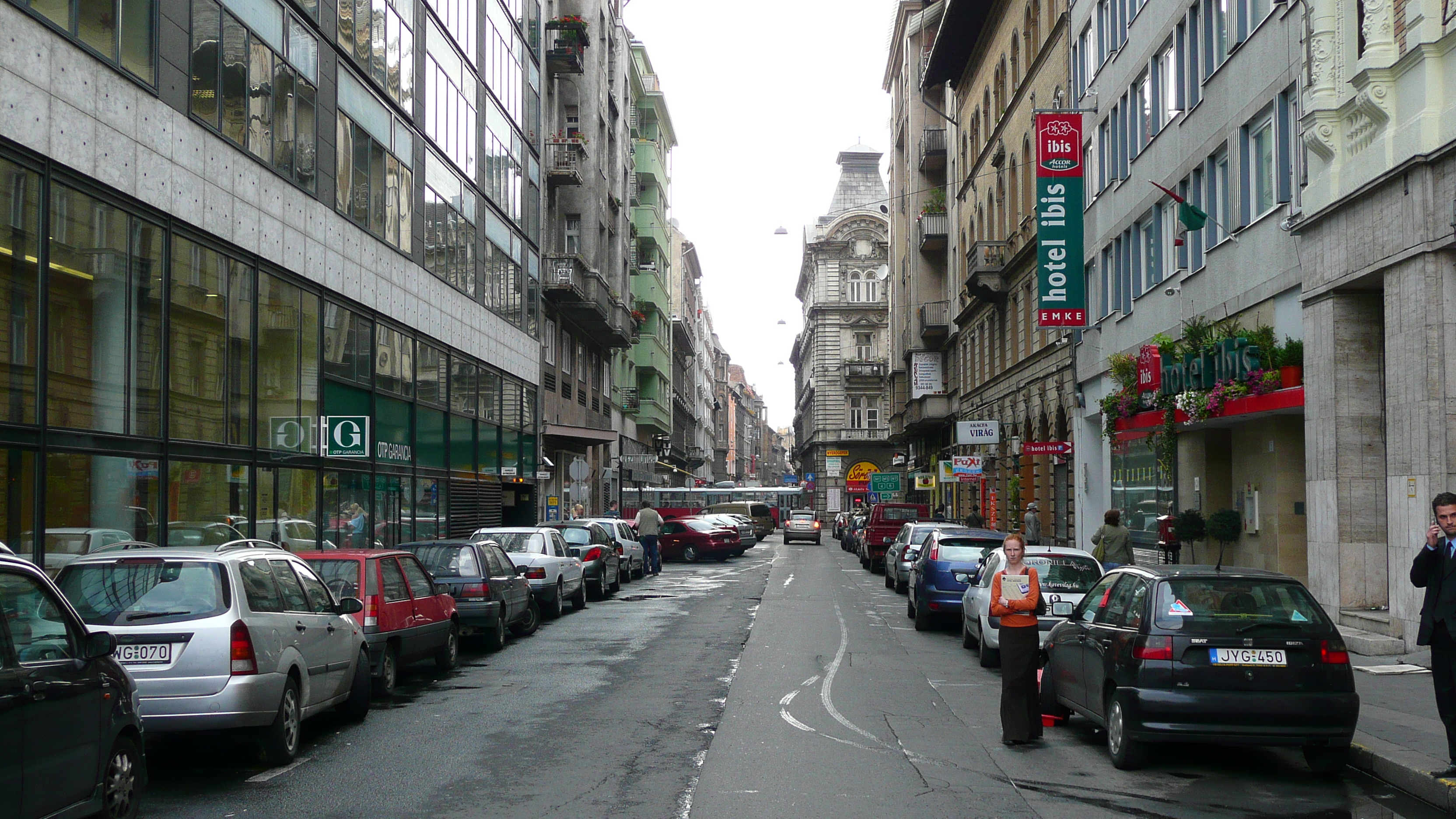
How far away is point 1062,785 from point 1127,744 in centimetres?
66

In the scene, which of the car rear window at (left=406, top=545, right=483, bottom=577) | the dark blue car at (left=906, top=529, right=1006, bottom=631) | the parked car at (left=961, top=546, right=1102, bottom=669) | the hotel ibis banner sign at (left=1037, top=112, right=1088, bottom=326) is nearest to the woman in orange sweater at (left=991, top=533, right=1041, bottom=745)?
the parked car at (left=961, top=546, right=1102, bottom=669)

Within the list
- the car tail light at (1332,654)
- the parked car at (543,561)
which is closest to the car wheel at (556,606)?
the parked car at (543,561)

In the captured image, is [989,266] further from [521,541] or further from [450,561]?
[450,561]

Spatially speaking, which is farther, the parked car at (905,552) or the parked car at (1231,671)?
the parked car at (905,552)

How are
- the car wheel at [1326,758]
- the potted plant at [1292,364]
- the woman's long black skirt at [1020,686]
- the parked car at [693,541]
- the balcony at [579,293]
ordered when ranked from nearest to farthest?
the car wheel at [1326,758] → the woman's long black skirt at [1020,686] → the potted plant at [1292,364] → the parked car at [693,541] → the balcony at [579,293]

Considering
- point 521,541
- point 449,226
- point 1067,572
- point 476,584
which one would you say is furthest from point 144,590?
point 449,226

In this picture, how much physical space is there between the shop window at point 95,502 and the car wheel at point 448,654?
4.16 meters

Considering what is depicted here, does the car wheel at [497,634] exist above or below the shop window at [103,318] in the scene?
below

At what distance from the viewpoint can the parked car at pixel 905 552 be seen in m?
25.6

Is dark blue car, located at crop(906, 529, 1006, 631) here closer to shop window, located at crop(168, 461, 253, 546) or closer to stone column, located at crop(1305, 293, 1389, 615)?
stone column, located at crop(1305, 293, 1389, 615)

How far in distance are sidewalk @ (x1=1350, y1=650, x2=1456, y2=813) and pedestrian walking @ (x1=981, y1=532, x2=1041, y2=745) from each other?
226cm

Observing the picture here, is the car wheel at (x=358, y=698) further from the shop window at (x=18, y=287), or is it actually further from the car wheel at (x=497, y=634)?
the car wheel at (x=497, y=634)

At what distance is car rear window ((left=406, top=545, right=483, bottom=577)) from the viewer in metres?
17.0

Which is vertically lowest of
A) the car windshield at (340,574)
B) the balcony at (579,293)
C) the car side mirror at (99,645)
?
the car windshield at (340,574)
